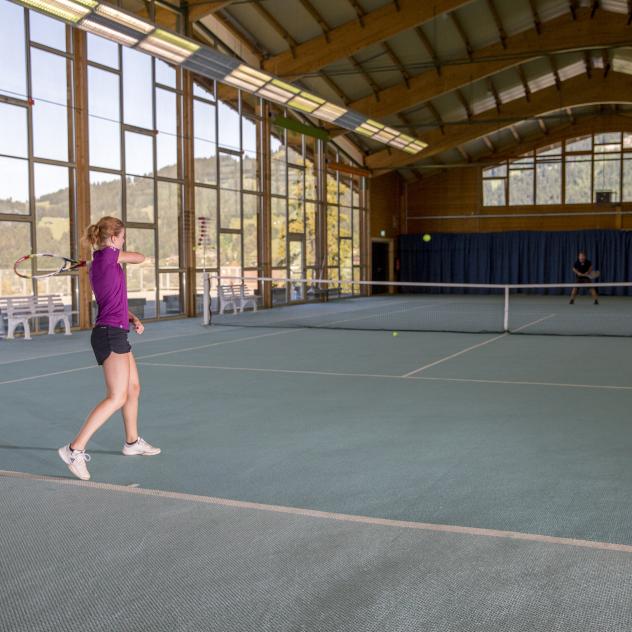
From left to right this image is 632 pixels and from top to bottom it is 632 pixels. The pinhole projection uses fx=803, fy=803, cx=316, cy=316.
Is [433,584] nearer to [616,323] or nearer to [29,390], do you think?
[29,390]

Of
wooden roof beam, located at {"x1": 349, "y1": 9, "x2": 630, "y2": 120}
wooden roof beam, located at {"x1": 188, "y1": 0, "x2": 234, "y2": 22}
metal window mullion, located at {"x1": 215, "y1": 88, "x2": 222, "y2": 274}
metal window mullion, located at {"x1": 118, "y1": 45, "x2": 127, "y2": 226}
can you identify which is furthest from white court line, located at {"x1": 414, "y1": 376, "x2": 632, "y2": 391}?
wooden roof beam, located at {"x1": 349, "y1": 9, "x2": 630, "y2": 120}

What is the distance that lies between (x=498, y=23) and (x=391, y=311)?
8295mm

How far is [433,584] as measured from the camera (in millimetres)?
3223

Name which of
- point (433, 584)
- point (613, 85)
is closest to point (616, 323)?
point (613, 85)

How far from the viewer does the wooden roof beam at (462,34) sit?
20681mm

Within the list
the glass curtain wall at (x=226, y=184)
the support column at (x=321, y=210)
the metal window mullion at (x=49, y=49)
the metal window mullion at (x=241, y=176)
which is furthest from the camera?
the support column at (x=321, y=210)

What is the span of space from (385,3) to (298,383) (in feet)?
41.8

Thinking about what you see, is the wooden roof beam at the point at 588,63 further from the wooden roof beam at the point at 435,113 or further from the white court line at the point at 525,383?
the white court line at the point at 525,383

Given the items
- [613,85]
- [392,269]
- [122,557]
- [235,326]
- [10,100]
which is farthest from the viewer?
[392,269]

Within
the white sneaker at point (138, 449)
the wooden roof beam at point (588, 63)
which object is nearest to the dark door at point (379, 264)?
the wooden roof beam at point (588, 63)

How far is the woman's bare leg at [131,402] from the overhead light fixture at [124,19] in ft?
29.2

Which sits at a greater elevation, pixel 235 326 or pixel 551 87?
pixel 551 87

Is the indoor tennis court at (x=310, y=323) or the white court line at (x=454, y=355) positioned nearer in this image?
the indoor tennis court at (x=310, y=323)

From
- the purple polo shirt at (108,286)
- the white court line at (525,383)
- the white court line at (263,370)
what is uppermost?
the purple polo shirt at (108,286)
